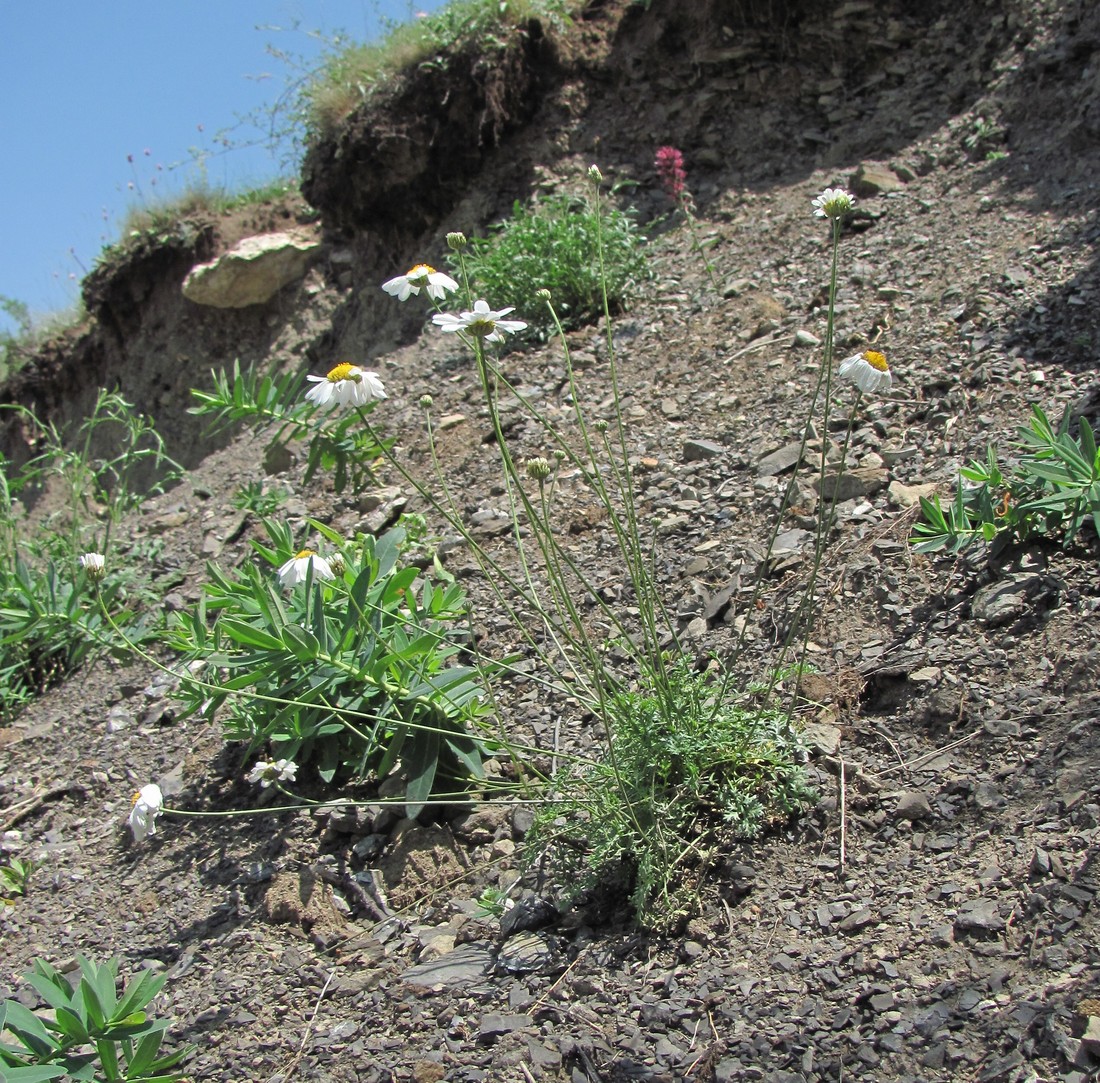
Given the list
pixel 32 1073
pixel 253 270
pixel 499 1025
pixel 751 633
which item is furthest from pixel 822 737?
pixel 253 270

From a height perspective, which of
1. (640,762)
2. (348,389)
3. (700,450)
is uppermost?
(348,389)

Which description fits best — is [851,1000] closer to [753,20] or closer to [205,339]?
[753,20]

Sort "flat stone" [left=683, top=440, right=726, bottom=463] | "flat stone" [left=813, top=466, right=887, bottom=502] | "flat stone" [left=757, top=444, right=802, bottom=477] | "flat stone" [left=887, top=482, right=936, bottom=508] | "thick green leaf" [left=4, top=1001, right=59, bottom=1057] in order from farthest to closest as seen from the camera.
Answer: "flat stone" [left=683, top=440, right=726, bottom=463] → "flat stone" [left=757, top=444, right=802, bottom=477] → "flat stone" [left=813, top=466, right=887, bottom=502] → "flat stone" [left=887, top=482, right=936, bottom=508] → "thick green leaf" [left=4, top=1001, right=59, bottom=1057]

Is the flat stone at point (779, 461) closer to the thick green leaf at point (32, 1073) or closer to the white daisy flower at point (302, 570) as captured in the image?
the white daisy flower at point (302, 570)

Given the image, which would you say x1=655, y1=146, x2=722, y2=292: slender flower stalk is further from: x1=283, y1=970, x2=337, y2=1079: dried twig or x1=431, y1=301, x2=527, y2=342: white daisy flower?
x1=283, y1=970, x2=337, y2=1079: dried twig

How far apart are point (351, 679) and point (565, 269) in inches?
115

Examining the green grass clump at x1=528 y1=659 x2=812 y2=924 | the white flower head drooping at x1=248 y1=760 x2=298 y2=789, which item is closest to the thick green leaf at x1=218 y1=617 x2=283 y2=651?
the white flower head drooping at x1=248 y1=760 x2=298 y2=789

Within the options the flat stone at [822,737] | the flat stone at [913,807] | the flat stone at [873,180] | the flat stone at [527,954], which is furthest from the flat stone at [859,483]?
the flat stone at [873,180]

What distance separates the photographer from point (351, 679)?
2.70m

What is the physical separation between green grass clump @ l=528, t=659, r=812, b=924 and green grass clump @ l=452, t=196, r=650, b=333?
9.97 ft

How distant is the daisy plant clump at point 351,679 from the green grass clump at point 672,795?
0.38 meters

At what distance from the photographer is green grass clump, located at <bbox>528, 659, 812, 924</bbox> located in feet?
7.16

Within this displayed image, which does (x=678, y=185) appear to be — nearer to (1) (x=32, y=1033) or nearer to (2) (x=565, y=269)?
(2) (x=565, y=269)

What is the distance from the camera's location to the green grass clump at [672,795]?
7.16 ft
